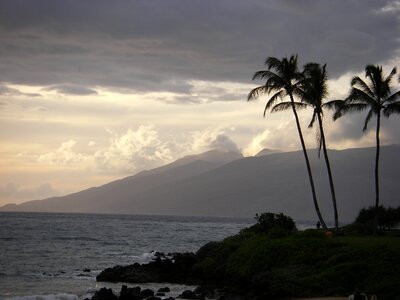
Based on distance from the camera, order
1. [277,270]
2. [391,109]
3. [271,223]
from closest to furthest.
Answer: [277,270] < [391,109] < [271,223]

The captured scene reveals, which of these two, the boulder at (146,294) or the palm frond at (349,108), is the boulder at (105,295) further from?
the palm frond at (349,108)

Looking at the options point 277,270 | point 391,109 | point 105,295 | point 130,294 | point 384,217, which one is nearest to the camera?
point 105,295

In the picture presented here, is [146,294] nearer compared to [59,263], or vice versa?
[146,294]

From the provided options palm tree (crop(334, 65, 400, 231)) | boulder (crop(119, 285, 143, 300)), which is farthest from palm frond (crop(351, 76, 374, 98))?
boulder (crop(119, 285, 143, 300))

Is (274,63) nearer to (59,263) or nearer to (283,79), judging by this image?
(283,79)

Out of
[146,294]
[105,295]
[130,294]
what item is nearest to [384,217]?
[146,294]

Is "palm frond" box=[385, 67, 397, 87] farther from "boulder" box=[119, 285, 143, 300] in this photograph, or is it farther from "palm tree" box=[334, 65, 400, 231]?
"boulder" box=[119, 285, 143, 300]

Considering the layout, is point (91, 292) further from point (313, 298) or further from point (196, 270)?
point (313, 298)

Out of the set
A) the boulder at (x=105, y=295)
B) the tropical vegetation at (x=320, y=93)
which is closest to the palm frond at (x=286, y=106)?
the tropical vegetation at (x=320, y=93)

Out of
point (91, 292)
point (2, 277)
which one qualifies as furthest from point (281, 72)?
point (2, 277)

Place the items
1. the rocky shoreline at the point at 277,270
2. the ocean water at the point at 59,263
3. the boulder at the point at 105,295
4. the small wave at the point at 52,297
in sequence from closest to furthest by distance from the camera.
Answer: the rocky shoreline at the point at 277,270 < the boulder at the point at 105,295 < the small wave at the point at 52,297 < the ocean water at the point at 59,263

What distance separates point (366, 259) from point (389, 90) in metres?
16.8

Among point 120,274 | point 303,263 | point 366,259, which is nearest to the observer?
point 366,259

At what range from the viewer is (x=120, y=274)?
41000mm
